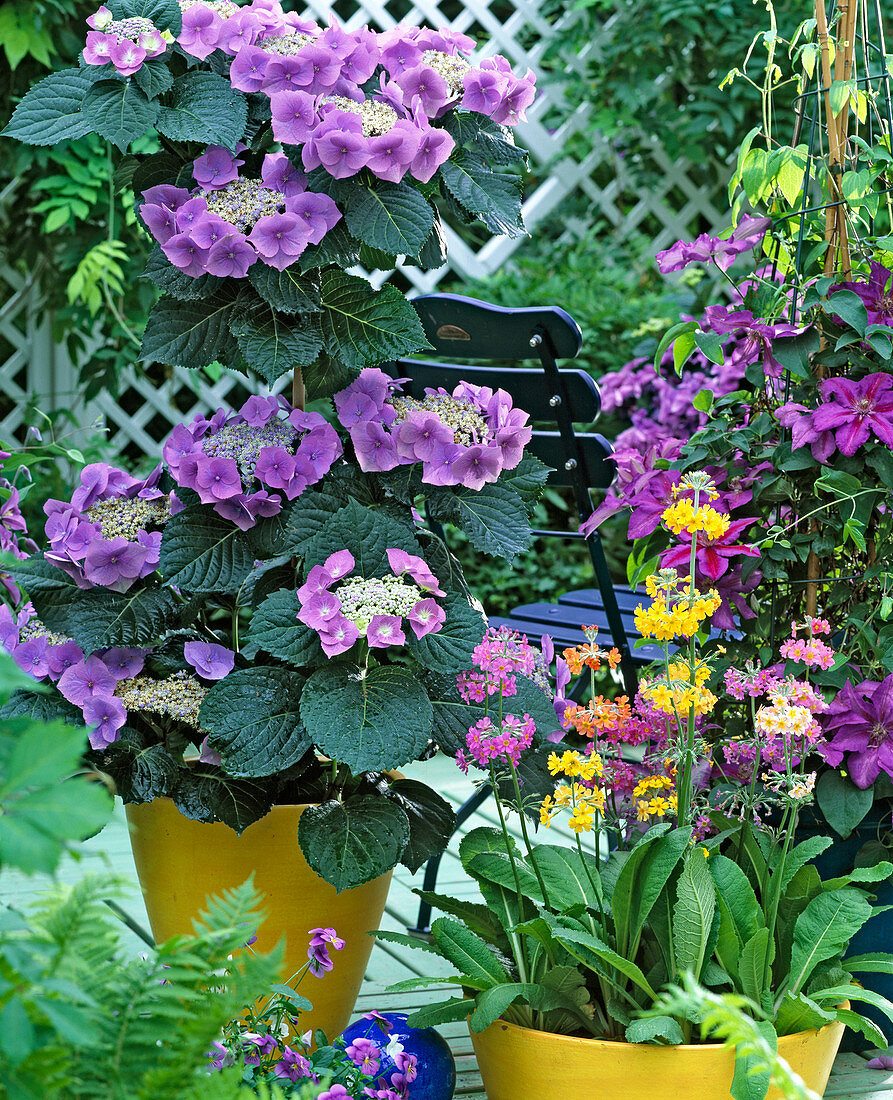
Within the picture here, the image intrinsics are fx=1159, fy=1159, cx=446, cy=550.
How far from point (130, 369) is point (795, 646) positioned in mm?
2802

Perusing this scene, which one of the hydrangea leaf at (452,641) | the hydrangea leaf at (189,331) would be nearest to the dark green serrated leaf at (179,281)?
the hydrangea leaf at (189,331)

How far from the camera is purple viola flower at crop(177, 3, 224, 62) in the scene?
4.06 feet

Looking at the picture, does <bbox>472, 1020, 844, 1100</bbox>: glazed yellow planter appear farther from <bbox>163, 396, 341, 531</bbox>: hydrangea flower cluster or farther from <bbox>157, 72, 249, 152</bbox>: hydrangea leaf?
<bbox>157, 72, 249, 152</bbox>: hydrangea leaf

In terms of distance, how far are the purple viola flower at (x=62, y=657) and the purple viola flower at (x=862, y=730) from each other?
2.87ft

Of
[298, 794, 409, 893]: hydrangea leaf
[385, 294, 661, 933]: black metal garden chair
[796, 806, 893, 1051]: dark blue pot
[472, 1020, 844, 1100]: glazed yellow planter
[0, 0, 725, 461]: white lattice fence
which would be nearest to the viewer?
[472, 1020, 844, 1100]: glazed yellow planter

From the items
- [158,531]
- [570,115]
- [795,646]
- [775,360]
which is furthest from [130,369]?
[795,646]

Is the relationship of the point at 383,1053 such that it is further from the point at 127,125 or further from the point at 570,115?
the point at 570,115

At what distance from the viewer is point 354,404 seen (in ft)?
4.34

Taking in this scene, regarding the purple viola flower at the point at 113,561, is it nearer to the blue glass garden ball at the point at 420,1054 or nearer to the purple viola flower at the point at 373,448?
the purple viola flower at the point at 373,448

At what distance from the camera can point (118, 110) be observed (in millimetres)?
1213

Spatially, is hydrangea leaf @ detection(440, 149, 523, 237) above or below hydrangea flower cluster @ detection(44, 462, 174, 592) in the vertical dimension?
above

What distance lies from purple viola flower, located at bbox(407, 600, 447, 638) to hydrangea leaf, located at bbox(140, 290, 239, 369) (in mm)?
384

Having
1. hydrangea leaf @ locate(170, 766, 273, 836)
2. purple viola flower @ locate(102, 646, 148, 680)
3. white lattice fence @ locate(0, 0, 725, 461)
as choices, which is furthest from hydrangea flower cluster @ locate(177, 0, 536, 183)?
white lattice fence @ locate(0, 0, 725, 461)

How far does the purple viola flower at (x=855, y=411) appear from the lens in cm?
137
